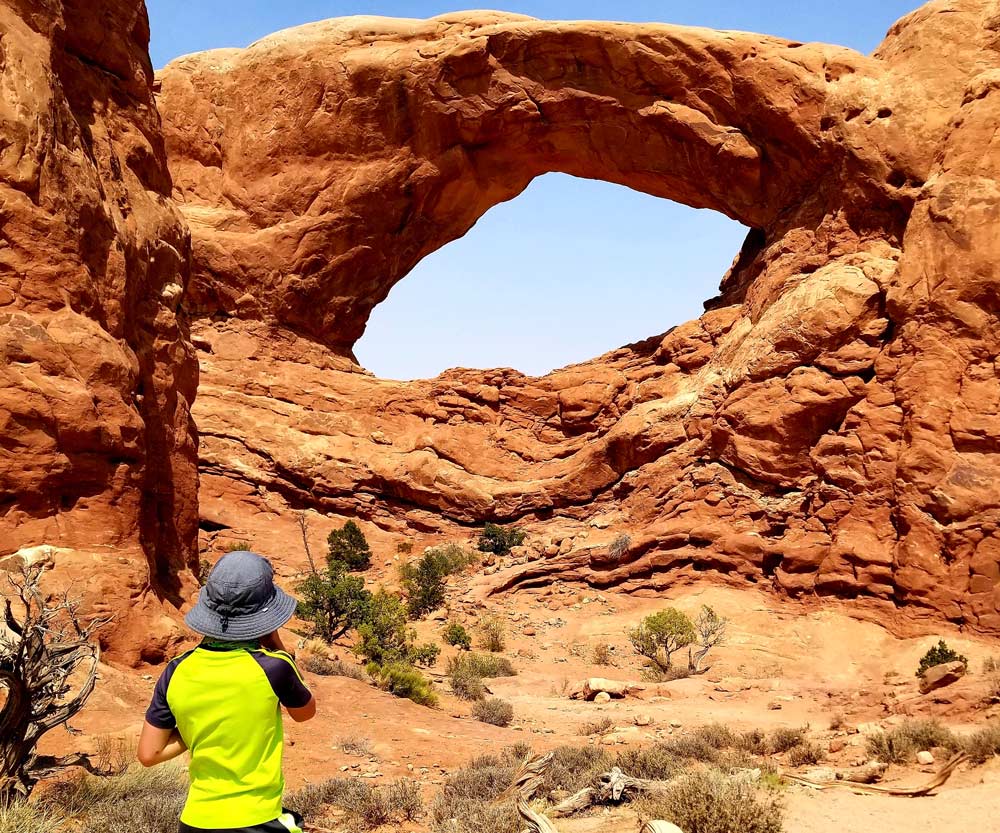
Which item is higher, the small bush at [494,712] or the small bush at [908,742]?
the small bush at [908,742]

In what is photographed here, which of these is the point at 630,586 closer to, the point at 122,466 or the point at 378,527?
the point at 378,527

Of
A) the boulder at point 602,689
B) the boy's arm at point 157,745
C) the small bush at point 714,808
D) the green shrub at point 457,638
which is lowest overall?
the green shrub at point 457,638

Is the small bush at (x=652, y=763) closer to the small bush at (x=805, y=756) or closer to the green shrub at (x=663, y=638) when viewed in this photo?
the small bush at (x=805, y=756)

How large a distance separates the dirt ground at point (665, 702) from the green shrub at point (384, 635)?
0.60 metres

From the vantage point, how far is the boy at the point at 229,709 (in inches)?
100

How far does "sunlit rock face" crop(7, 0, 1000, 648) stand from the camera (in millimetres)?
10211

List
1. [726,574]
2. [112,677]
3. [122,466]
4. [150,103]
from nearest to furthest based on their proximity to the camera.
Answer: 1. [112,677]
2. [122,466]
3. [150,103]
4. [726,574]

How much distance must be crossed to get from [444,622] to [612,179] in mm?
15636

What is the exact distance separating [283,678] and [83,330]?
864cm

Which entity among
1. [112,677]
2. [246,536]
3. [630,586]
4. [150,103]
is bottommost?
[246,536]

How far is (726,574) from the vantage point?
19641 mm

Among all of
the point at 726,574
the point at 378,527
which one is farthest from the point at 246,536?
the point at 726,574

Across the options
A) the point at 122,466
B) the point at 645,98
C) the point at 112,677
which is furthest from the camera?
the point at 645,98

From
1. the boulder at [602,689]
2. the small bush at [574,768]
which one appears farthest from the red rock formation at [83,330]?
the boulder at [602,689]
